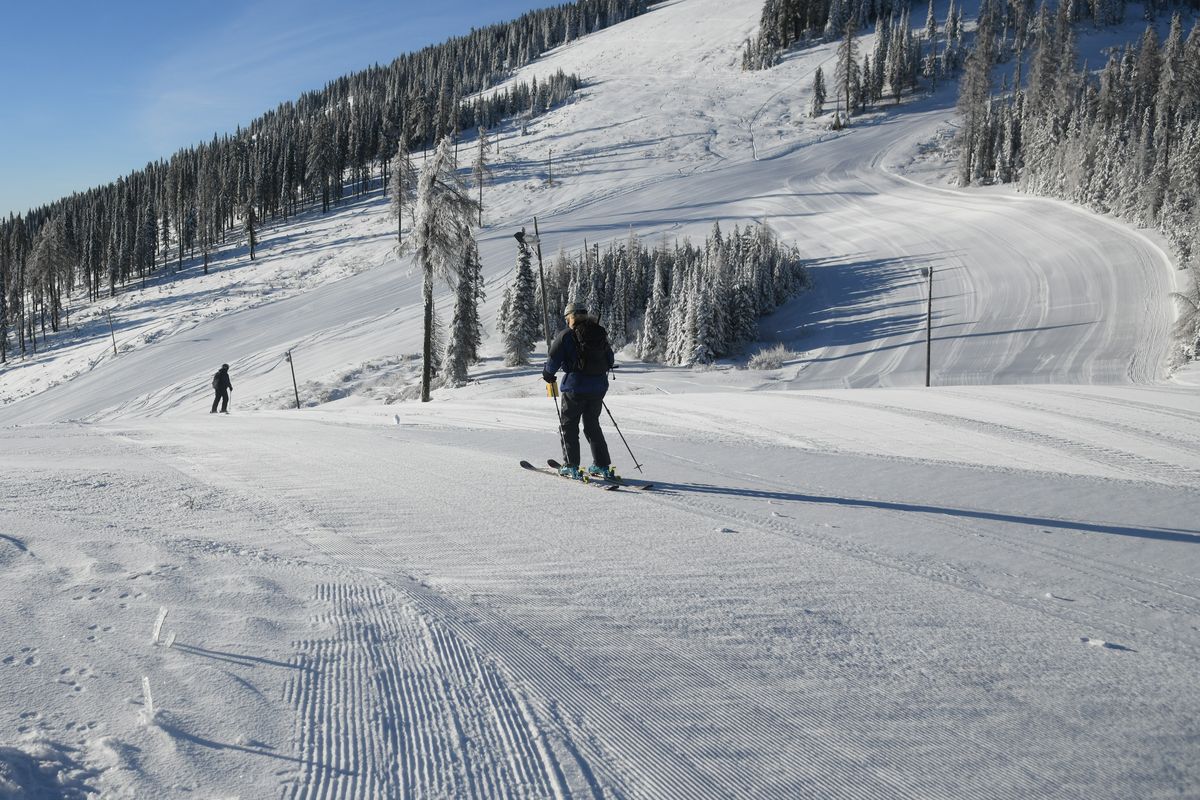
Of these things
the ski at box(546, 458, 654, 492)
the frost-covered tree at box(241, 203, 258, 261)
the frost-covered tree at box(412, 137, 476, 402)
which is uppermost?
the frost-covered tree at box(241, 203, 258, 261)

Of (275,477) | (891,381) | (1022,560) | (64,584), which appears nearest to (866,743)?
(1022,560)

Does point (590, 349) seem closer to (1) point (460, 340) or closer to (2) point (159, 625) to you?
(2) point (159, 625)

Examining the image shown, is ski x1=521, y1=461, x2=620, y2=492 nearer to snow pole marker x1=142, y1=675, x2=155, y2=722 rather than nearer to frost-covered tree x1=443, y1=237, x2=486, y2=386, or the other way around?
snow pole marker x1=142, y1=675, x2=155, y2=722

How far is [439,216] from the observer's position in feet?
87.0

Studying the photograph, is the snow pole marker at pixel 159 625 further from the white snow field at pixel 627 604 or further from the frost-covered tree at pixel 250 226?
the frost-covered tree at pixel 250 226

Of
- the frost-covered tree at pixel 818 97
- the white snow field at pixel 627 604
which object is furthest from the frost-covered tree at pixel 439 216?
the frost-covered tree at pixel 818 97

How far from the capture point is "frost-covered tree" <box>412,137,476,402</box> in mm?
26406

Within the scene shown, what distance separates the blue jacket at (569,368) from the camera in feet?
23.0

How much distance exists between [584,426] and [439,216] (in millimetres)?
21666

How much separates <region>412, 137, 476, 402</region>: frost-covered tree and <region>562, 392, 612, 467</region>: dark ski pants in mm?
21062

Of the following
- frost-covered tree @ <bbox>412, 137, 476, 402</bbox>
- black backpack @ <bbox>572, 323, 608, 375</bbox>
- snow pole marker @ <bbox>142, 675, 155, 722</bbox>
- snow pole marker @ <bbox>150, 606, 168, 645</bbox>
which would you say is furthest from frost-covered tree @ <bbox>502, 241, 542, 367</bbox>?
snow pole marker @ <bbox>142, 675, 155, 722</bbox>

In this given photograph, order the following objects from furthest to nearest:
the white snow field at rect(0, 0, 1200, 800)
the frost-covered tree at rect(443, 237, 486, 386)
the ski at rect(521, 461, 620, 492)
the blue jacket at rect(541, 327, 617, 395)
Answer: the frost-covered tree at rect(443, 237, 486, 386) < the blue jacket at rect(541, 327, 617, 395) < the ski at rect(521, 461, 620, 492) < the white snow field at rect(0, 0, 1200, 800)

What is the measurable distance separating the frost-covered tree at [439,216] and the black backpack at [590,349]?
21073mm

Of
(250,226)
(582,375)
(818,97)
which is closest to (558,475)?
(582,375)
